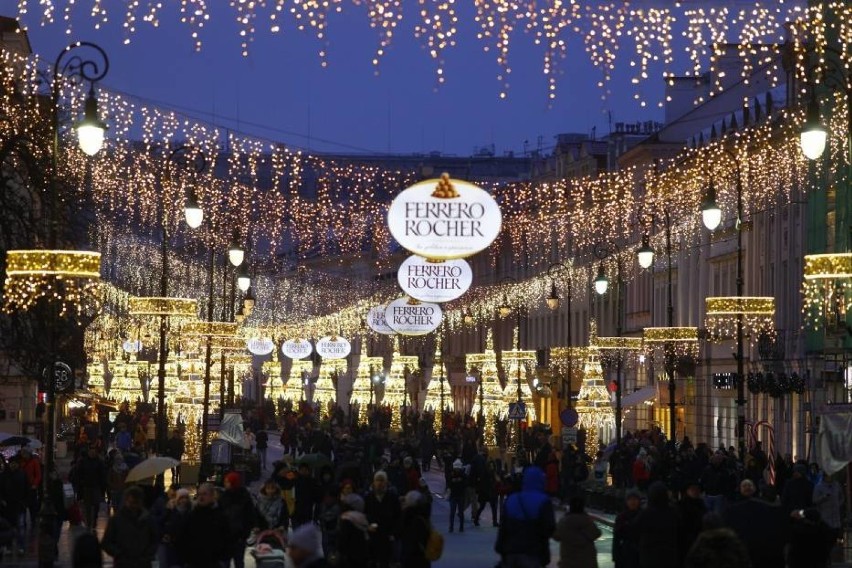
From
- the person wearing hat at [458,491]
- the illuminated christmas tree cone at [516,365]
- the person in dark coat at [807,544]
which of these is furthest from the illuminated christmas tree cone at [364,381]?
the person in dark coat at [807,544]

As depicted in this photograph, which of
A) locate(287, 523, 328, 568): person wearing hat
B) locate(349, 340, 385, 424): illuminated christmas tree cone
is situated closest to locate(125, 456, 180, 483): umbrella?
locate(287, 523, 328, 568): person wearing hat

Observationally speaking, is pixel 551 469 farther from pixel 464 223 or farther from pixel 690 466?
pixel 464 223

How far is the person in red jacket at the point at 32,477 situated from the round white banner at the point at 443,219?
892 cm

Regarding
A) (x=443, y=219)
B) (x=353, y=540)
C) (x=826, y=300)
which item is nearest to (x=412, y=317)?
(x=826, y=300)

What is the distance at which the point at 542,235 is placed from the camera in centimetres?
8669

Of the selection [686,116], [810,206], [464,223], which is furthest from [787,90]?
[464,223]

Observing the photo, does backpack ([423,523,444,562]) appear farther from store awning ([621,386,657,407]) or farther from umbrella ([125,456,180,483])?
store awning ([621,386,657,407])

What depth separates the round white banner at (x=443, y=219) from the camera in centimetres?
2512

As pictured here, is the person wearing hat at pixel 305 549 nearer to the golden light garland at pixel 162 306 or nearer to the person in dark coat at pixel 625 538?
the person in dark coat at pixel 625 538

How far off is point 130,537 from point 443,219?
382 inches

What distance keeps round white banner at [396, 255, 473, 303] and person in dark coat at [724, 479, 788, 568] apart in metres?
16.6

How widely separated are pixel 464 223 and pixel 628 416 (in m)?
48.6

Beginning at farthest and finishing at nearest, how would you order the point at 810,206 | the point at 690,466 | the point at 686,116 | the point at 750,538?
the point at 686,116
the point at 810,206
the point at 690,466
the point at 750,538

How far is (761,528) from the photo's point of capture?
53.6 feet
